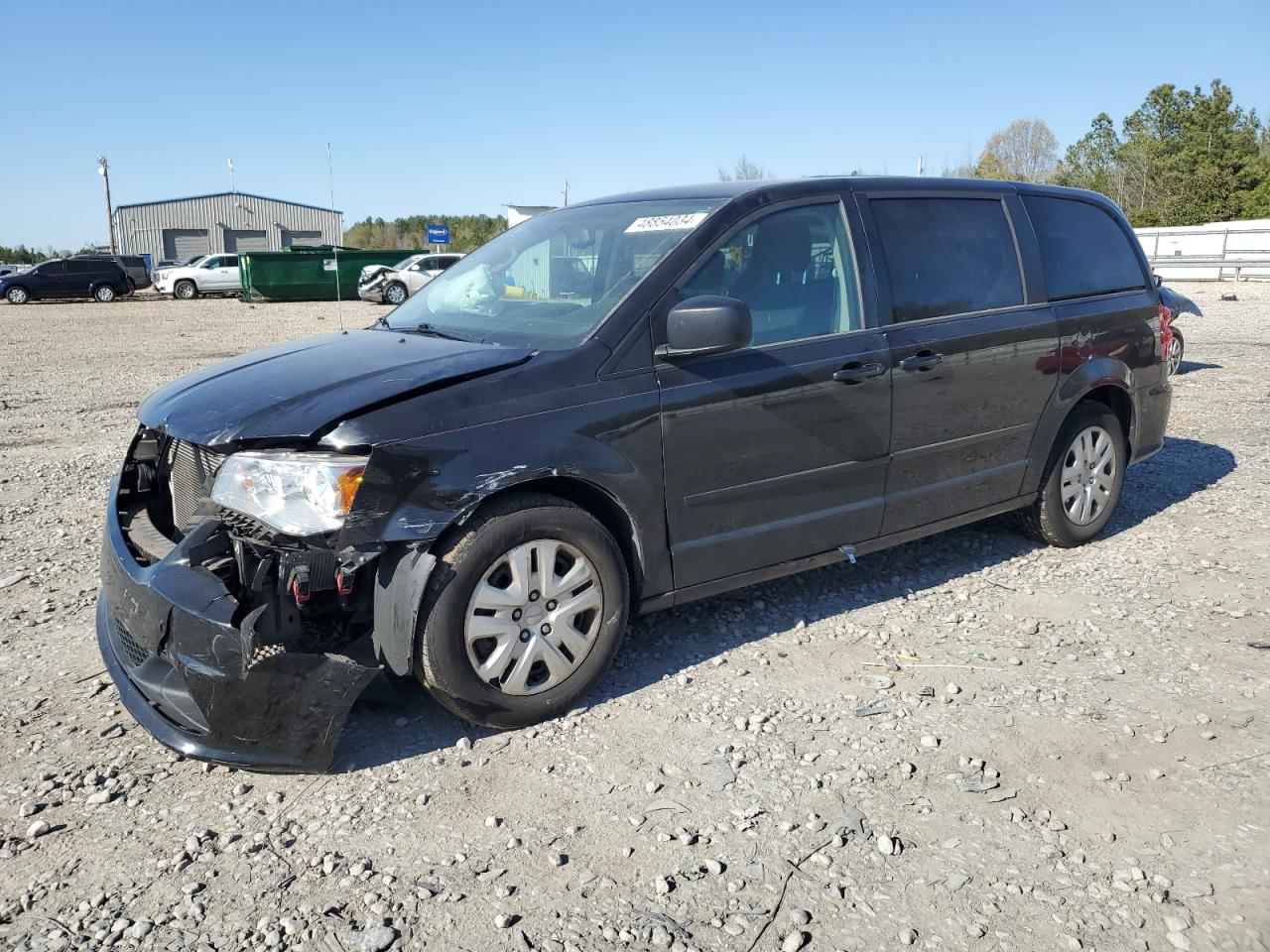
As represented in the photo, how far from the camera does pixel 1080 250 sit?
5.43 m

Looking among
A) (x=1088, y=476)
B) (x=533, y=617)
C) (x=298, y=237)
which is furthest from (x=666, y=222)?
(x=298, y=237)

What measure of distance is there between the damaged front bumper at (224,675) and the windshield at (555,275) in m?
1.39

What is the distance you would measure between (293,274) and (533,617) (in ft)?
109

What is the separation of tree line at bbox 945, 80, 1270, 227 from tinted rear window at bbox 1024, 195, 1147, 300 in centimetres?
4313

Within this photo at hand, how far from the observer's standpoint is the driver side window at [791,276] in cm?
398

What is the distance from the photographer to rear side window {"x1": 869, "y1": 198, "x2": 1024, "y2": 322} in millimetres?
4496

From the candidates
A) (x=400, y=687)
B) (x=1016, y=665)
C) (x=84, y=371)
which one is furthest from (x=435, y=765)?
(x=84, y=371)

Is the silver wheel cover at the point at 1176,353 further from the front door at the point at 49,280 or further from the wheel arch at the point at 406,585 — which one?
the front door at the point at 49,280

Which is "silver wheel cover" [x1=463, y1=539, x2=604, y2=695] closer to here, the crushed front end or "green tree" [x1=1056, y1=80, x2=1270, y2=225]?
the crushed front end

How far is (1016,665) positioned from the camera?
4.08m

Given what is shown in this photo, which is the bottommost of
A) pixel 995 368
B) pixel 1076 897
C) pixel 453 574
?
pixel 1076 897

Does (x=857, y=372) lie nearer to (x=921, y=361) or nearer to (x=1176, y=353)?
(x=921, y=361)

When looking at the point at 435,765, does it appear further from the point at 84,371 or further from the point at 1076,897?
the point at 84,371

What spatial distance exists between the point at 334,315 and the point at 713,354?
24335 mm
